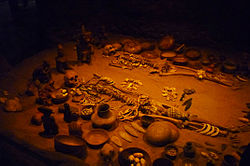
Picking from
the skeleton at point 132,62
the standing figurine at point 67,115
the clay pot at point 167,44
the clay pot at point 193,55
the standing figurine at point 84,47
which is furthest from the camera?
the clay pot at point 167,44

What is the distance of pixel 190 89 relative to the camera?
650 centimetres

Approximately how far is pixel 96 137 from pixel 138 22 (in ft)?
23.4

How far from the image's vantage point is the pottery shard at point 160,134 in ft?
14.9

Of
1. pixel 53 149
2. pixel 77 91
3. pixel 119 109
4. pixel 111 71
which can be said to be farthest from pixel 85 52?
pixel 53 149

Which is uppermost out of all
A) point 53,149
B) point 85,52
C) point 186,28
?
point 186,28

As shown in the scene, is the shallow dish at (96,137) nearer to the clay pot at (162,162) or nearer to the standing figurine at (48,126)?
the standing figurine at (48,126)

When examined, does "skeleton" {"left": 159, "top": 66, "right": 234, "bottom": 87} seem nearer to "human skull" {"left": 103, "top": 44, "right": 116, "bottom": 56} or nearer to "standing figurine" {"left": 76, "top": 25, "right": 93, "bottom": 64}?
"human skull" {"left": 103, "top": 44, "right": 116, "bottom": 56}

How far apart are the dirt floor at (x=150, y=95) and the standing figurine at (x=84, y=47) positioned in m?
0.27

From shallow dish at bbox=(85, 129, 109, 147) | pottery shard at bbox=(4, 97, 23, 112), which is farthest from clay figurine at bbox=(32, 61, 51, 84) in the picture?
shallow dish at bbox=(85, 129, 109, 147)

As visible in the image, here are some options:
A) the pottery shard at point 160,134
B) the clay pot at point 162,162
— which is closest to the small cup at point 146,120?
the pottery shard at point 160,134

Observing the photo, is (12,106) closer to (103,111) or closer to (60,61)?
(60,61)

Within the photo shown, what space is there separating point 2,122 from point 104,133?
2482 millimetres

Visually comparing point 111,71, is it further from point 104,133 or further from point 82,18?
point 82,18

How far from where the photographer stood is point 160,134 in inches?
179
